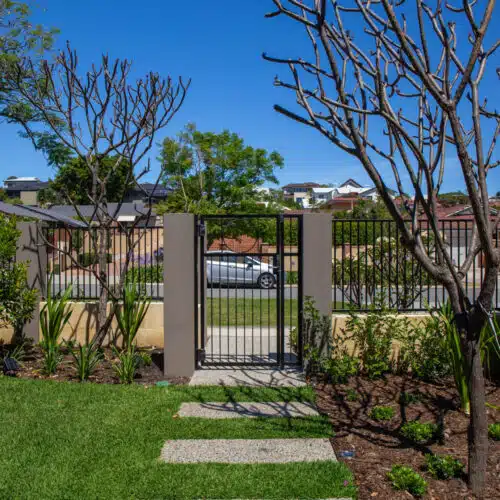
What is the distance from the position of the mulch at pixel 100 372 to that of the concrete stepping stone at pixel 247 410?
3.68 feet

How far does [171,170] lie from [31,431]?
2419cm

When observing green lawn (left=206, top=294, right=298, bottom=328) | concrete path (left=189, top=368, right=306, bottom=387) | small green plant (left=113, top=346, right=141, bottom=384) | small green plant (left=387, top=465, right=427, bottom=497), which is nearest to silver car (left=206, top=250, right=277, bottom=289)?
green lawn (left=206, top=294, right=298, bottom=328)

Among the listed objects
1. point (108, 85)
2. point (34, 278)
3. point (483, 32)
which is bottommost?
point (34, 278)

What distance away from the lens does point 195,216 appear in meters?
7.30

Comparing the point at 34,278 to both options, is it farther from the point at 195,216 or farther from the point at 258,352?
the point at 258,352

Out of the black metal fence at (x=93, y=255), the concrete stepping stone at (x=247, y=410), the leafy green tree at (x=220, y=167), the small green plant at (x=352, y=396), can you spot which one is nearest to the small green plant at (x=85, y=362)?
the black metal fence at (x=93, y=255)

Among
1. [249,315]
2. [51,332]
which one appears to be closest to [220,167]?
[249,315]

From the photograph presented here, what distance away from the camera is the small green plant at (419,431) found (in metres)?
4.84

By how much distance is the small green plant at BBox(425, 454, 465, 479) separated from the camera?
4066 mm

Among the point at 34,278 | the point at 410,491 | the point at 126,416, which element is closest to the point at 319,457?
the point at 410,491

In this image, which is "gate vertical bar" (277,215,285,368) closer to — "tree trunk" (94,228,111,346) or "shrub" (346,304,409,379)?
"shrub" (346,304,409,379)

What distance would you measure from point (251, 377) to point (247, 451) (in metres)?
2.42

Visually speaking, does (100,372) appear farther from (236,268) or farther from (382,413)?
(382,413)

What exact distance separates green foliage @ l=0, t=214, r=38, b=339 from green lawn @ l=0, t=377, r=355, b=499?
118 cm
